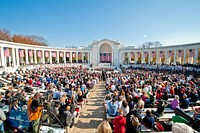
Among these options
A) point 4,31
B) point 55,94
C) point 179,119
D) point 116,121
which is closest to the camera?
point 116,121

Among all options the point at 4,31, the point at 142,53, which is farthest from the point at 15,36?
the point at 142,53

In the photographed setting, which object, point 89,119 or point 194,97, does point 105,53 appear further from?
point 89,119

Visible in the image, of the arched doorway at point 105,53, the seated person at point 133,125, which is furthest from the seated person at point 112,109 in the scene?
the arched doorway at point 105,53

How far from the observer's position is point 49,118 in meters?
4.53

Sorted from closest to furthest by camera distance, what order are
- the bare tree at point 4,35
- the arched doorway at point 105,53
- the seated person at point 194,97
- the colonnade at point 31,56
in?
the seated person at point 194,97
the colonnade at point 31,56
the bare tree at point 4,35
the arched doorway at point 105,53

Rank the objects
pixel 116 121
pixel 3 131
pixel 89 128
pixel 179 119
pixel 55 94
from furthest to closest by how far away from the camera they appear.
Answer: pixel 55 94
pixel 89 128
pixel 179 119
pixel 3 131
pixel 116 121

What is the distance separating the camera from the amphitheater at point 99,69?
6494 mm

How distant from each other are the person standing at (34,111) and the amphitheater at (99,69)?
1.71ft

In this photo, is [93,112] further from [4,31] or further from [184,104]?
[4,31]

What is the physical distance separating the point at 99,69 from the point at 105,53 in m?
18.8

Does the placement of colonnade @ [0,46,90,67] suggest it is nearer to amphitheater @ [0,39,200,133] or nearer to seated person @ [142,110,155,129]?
amphitheater @ [0,39,200,133]

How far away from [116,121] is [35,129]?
2.63 meters

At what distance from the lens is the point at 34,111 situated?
375 centimetres

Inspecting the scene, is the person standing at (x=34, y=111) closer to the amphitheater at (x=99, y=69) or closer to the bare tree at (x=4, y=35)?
the amphitheater at (x=99, y=69)
